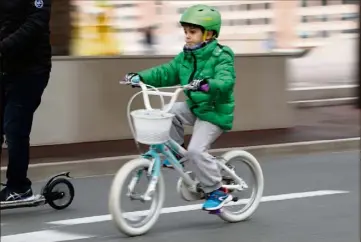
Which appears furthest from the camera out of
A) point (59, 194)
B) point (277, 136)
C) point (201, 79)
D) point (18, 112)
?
point (277, 136)

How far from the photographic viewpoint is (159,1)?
604 inches

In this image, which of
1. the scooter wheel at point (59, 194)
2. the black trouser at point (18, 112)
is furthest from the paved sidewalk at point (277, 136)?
the black trouser at point (18, 112)

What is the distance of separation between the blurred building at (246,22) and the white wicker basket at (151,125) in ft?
20.0

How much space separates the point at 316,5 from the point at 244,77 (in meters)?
8.35

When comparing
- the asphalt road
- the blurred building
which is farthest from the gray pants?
the blurred building

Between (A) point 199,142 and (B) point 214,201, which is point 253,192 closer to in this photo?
(B) point 214,201

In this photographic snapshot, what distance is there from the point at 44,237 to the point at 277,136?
6462 millimetres

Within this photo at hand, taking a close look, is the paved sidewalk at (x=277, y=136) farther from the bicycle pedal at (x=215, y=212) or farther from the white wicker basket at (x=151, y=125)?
the white wicker basket at (x=151, y=125)

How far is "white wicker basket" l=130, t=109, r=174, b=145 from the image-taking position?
6086mm

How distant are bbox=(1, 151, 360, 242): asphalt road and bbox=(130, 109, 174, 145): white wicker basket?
766mm

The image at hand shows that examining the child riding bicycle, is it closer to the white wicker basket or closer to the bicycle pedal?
the bicycle pedal

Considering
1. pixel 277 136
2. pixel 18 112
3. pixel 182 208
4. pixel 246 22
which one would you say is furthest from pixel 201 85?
pixel 246 22

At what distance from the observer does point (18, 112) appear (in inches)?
271

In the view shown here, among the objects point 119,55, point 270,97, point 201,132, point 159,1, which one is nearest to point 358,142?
point 270,97
